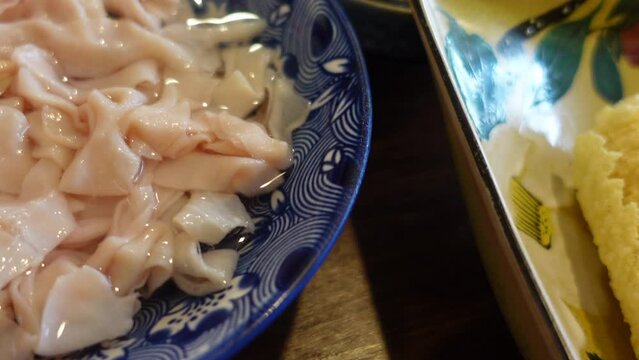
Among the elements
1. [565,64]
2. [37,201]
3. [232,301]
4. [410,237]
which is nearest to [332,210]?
[232,301]

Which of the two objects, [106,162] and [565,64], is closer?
[106,162]

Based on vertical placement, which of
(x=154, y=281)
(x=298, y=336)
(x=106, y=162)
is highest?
(x=106, y=162)

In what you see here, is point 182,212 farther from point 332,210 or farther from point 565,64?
point 565,64

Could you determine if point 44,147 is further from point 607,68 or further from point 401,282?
point 607,68

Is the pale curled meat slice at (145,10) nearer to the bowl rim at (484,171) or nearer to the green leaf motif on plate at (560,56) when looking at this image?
the bowl rim at (484,171)

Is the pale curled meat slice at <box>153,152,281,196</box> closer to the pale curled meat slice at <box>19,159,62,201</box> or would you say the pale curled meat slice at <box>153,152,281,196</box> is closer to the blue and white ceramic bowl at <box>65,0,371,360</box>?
the blue and white ceramic bowl at <box>65,0,371,360</box>

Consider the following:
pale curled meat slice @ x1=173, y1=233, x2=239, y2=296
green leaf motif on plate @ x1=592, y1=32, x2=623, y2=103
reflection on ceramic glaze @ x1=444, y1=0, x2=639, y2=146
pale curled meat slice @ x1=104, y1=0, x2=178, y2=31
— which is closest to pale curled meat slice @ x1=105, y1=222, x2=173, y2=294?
pale curled meat slice @ x1=173, y1=233, x2=239, y2=296
